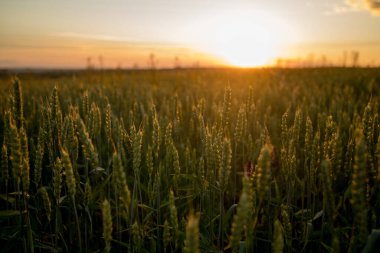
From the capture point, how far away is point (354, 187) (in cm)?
95

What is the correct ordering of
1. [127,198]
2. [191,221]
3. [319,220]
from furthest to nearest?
[319,220] → [127,198] → [191,221]

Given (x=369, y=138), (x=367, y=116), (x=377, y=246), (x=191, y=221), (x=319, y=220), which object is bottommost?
(x=319, y=220)

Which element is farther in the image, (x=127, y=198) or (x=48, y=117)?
(x=48, y=117)

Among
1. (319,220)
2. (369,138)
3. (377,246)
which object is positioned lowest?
(319,220)

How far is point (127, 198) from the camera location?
936 mm

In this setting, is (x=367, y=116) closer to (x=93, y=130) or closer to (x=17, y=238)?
(x=93, y=130)

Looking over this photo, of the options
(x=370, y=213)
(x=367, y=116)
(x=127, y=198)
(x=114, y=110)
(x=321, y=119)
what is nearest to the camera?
(x=127, y=198)

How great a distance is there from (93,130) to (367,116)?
1633mm

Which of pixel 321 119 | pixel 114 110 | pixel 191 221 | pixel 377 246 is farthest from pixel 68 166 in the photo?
pixel 114 110

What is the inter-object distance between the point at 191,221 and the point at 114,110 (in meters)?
3.32

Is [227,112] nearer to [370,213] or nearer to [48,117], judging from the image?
[370,213]

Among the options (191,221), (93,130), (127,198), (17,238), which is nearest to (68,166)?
(127,198)

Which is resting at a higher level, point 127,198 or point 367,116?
point 367,116

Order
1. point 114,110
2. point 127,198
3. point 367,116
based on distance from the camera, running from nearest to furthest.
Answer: point 127,198 < point 367,116 < point 114,110
